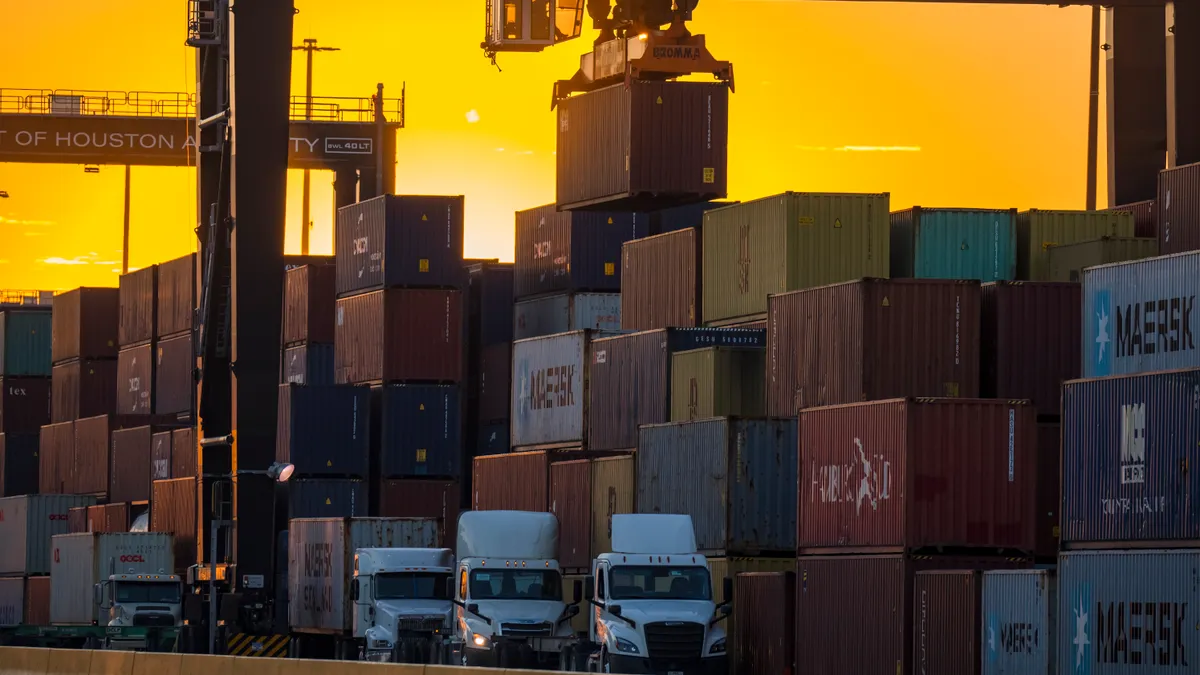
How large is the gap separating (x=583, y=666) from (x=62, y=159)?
126 feet

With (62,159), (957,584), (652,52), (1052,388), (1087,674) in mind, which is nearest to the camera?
(1087,674)

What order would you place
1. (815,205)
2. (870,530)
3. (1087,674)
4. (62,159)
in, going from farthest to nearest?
(62,159)
(815,205)
(870,530)
(1087,674)

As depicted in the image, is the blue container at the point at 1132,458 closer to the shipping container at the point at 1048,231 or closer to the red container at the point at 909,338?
the red container at the point at 909,338

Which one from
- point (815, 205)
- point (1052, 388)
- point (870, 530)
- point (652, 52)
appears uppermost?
point (652, 52)

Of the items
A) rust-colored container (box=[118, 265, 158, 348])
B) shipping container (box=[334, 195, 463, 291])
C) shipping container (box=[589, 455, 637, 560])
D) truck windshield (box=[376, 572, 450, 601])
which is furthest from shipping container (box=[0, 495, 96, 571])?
shipping container (box=[589, 455, 637, 560])

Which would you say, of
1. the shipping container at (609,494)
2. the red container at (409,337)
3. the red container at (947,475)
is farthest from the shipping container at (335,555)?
the red container at (947,475)

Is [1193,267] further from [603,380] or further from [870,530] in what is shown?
[603,380]

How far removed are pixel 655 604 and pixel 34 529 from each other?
3420 cm

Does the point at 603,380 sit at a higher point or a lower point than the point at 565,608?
higher

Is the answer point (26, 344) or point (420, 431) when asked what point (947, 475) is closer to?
point (420, 431)

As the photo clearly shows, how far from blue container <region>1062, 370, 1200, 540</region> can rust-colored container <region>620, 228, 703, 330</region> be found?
15.0 metres

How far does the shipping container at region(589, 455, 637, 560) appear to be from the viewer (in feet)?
122

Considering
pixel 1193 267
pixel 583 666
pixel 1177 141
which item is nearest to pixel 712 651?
pixel 583 666

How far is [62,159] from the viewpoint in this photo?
66562mm
